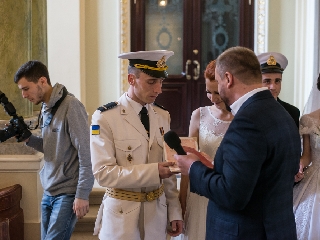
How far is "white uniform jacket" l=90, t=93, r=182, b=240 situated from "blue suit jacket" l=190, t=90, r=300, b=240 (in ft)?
1.31

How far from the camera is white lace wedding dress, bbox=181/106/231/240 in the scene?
2.48 metres

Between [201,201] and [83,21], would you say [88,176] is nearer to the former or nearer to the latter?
[201,201]

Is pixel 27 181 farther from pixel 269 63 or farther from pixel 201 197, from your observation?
pixel 269 63

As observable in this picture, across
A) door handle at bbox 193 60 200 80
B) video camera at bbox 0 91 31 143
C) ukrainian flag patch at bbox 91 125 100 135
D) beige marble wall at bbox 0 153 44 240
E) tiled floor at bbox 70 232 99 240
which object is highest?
door handle at bbox 193 60 200 80

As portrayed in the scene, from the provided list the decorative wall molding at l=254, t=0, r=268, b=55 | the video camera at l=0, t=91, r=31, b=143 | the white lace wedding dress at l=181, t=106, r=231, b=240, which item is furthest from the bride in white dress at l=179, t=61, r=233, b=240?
the decorative wall molding at l=254, t=0, r=268, b=55

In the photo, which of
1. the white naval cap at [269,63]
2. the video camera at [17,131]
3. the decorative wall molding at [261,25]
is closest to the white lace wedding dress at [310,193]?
the white naval cap at [269,63]

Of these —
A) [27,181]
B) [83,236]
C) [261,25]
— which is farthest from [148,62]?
[261,25]

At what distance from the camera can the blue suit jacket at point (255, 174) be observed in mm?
1636

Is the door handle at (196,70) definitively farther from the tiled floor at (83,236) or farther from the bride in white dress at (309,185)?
the bride in white dress at (309,185)

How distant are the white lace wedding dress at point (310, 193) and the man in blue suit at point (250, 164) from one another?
3.56ft

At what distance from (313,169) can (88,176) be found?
53.9 inches

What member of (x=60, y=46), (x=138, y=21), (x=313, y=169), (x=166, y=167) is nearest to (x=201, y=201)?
(x=166, y=167)

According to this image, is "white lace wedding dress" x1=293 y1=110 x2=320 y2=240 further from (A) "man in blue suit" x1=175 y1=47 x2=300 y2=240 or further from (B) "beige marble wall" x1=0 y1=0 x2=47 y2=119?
(B) "beige marble wall" x1=0 y1=0 x2=47 y2=119

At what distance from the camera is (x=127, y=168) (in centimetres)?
212
